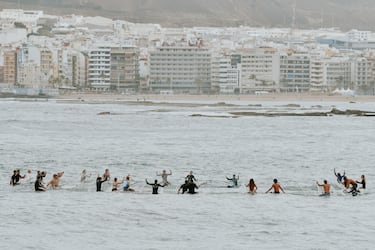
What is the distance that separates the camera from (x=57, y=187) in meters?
42.7

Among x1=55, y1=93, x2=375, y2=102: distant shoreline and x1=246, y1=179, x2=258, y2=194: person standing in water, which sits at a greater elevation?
x1=55, y1=93, x2=375, y2=102: distant shoreline

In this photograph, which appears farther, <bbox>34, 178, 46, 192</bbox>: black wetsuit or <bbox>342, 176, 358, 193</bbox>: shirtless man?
<bbox>34, 178, 46, 192</bbox>: black wetsuit

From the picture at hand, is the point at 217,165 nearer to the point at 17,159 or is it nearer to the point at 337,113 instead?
the point at 17,159

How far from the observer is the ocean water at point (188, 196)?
31781mm

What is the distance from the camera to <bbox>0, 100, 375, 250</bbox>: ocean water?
31.8 meters

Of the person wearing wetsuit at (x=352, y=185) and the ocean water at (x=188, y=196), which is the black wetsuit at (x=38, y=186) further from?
the person wearing wetsuit at (x=352, y=185)

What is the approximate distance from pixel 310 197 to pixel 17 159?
2003 centimetres

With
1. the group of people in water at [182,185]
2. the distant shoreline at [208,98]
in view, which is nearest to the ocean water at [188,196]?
the group of people in water at [182,185]

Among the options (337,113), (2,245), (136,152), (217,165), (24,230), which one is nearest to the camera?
(2,245)

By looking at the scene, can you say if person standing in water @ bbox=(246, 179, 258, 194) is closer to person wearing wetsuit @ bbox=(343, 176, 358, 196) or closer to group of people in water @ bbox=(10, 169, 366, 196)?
group of people in water @ bbox=(10, 169, 366, 196)

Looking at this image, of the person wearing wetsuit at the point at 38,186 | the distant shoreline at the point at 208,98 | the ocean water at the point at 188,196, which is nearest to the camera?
the ocean water at the point at 188,196

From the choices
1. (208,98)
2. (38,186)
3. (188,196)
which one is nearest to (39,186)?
(38,186)

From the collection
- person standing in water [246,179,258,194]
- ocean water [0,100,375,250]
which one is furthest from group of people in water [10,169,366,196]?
ocean water [0,100,375,250]

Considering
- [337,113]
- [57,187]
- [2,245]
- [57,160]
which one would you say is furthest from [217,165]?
[337,113]
